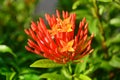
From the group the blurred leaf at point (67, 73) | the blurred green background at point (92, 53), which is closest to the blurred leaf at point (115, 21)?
the blurred green background at point (92, 53)

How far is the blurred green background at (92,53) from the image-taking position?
57.9 inches

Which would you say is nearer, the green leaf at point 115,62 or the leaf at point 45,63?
the leaf at point 45,63

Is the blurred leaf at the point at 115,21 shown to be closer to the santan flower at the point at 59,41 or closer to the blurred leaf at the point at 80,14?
the blurred leaf at the point at 80,14

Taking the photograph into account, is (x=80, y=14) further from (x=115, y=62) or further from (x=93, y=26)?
(x=115, y=62)

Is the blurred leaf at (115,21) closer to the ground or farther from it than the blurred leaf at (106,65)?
farther from it

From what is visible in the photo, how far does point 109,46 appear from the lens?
174cm

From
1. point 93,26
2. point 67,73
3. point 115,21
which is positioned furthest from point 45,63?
point 115,21

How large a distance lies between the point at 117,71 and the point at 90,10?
1.05 ft

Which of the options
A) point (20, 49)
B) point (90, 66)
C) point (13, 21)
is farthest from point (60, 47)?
point (13, 21)

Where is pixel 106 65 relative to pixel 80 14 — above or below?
below

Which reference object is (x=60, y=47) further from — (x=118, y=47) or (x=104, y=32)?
(x=118, y=47)

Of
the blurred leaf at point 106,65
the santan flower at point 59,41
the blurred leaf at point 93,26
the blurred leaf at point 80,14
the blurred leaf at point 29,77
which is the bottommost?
the blurred leaf at point 106,65

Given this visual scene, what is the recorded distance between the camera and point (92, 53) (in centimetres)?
175

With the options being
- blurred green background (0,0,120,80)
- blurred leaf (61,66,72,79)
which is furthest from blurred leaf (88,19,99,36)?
blurred leaf (61,66,72,79)
